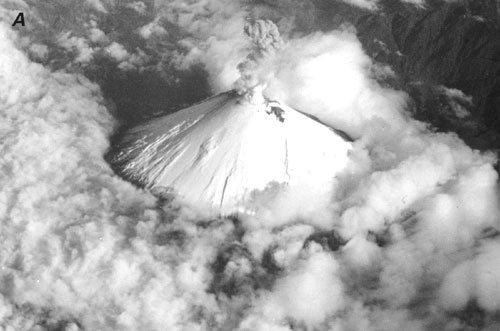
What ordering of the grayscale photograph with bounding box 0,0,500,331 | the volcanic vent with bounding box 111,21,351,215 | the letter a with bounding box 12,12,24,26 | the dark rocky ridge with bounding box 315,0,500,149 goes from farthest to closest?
the letter a with bounding box 12,12,24,26, the dark rocky ridge with bounding box 315,0,500,149, the volcanic vent with bounding box 111,21,351,215, the grayscale photograph with bounding box 0,0,500,331

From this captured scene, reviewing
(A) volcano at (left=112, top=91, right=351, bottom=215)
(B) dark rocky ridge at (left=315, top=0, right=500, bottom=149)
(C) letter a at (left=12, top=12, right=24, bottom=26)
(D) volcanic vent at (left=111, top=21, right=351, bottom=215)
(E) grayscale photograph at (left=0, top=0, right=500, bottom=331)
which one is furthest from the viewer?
(C) letter a at (left=12, top=12, right=24, bottom=26)

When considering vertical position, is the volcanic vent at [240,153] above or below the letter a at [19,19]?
below

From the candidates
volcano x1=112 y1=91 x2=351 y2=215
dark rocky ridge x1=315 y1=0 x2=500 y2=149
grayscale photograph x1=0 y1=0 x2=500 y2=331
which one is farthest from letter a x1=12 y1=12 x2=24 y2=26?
dark rocky ridge x1=315 y1=0 x2=500 y2=149

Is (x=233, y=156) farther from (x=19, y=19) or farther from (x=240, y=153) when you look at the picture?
(x=19, y=19)

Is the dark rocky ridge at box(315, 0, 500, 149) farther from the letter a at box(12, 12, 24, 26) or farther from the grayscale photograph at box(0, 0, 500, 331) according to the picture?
the letter a at box(12, 12, 24, 26)

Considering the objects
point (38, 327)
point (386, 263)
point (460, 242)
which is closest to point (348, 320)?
point (386, 263)

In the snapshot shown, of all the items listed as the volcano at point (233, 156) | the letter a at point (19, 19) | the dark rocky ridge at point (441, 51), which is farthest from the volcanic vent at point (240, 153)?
the letter a at point (19, 19)

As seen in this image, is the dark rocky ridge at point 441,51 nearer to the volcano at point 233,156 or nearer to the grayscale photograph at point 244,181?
the grayscale photograph at point 244,181

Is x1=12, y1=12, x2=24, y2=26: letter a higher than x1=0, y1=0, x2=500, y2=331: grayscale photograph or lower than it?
higher
